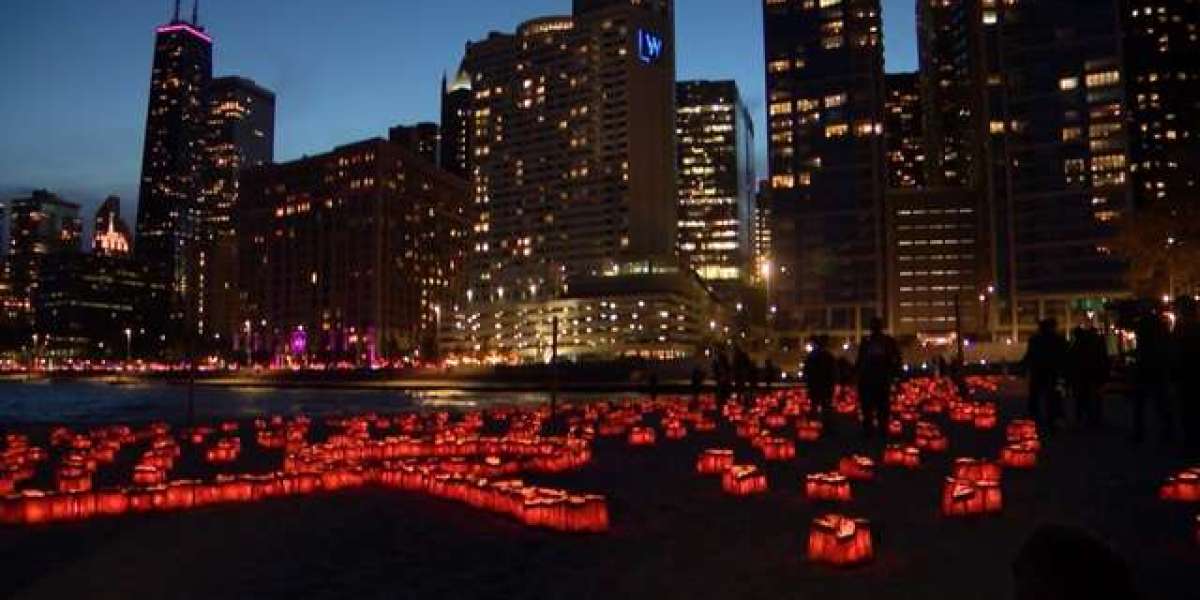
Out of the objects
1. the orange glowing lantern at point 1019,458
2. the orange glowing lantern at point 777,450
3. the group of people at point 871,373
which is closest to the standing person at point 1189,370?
the orange glowing lantern at point 1019,458

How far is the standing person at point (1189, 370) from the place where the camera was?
12328mm

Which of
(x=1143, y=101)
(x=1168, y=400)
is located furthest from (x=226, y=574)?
(x=1143, y=101)

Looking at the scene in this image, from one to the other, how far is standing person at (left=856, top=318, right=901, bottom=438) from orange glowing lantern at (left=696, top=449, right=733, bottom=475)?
3.66 metres

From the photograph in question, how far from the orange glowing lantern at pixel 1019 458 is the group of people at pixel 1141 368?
2.33m

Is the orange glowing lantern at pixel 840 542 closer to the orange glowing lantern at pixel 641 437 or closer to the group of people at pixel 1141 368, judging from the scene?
the group of people at pixel 1141 368

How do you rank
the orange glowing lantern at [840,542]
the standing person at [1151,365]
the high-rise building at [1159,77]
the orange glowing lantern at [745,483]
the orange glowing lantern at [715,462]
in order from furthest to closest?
the high-rise building at [1159,77], the standing person at [1151,365], the orange glowing lantern at [715,462], the orange glowing lantern at [745,483], the orange glowing lantern at [840,542]

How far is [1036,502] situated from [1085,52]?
164m

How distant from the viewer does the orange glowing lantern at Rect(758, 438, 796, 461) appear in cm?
1432

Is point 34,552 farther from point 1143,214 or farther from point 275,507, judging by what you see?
point 1143,214

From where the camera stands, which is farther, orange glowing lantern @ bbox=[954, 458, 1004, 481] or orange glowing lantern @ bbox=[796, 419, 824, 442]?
orange glowing lantern @ bbox=[796, 419, 824, 442]

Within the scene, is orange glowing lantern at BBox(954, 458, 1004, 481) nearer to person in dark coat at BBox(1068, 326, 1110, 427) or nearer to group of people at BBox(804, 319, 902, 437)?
group of people at BBox(804, 319, 902, 437)

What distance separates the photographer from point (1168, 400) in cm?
1434

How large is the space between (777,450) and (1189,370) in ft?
19.0

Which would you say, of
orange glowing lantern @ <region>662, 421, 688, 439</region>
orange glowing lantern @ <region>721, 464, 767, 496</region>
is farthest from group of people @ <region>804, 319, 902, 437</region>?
orange glowing lantern @ <region>721, 464, 767, 496</region>
